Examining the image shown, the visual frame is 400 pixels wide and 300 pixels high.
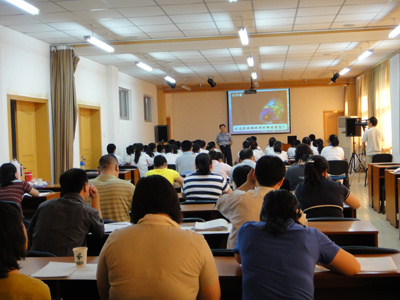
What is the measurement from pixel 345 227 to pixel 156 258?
6.25ft

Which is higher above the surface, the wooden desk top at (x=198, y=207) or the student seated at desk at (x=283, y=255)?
the student seated at desk at (x=283, y=255)

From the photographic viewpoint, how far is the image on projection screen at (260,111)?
17.5 m

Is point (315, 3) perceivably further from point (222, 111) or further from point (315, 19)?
point (222, 111)

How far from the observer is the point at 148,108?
53.3 ft

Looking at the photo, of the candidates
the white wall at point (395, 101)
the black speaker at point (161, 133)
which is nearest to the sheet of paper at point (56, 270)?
the white wall at point (395, 101)

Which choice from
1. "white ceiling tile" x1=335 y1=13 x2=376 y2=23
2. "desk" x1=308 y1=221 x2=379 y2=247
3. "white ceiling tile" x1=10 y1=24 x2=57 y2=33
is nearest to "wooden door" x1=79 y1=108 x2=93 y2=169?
"white ceiling tile" x1=10 y1=24 x2=57 y2=33

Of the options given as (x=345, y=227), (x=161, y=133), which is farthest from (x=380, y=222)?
(x=161, y=133)

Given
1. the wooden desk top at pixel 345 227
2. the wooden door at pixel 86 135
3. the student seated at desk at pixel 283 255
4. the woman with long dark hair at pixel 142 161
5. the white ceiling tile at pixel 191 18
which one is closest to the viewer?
the student seated at desk at pixel 283 255

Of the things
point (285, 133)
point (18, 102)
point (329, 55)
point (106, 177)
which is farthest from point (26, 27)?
point (285, 133)

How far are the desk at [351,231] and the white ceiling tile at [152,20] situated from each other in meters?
5.11

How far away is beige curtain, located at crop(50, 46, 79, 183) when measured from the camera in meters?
8.78

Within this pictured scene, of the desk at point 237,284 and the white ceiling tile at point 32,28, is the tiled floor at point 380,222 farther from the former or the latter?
the white ceiling tile at point 32,28

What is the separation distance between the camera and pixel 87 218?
3010 mm

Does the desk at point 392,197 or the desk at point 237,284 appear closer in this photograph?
the desk at point 237,284
